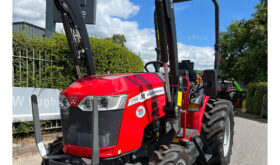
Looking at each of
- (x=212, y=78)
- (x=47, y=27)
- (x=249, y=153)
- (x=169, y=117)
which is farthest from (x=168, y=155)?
(x=47, y=27)

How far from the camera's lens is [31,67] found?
205 inches

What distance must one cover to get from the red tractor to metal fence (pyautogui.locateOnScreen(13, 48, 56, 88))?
2.52 meters


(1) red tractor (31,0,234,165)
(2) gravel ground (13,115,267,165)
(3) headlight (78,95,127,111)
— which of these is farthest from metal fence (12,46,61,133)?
(3) headlight (78,95,127,111)

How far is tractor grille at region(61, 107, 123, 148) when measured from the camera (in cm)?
218

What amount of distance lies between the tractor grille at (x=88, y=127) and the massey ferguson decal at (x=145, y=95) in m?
0.17

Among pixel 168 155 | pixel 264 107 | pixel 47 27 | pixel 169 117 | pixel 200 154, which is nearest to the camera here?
pixel 168 155

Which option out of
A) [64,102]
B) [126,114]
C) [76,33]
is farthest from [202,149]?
[76,33]

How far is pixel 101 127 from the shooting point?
7.16 feet

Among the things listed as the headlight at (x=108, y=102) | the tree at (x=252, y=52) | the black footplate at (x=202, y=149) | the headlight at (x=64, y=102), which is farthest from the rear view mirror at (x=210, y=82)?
the tree at (x=252, y=52)

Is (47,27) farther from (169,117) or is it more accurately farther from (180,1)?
(169,117)

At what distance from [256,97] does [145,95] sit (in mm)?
12267

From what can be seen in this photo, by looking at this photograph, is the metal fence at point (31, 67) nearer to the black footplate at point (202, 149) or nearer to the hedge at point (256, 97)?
the black footplate at point (202, 149)

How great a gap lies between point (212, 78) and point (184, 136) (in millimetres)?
880

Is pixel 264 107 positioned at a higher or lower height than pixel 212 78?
lower
